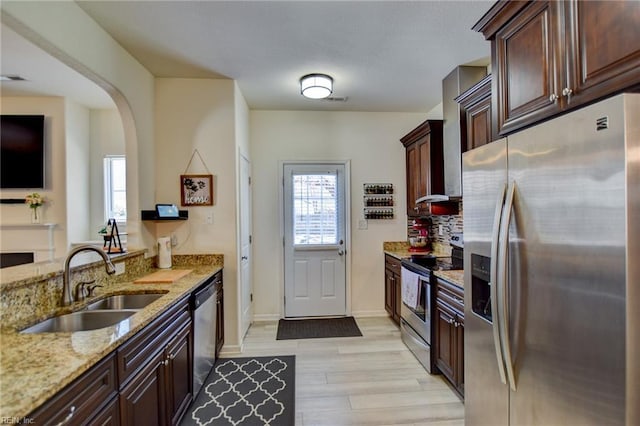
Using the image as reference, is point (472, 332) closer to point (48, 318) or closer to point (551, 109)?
point (551, 109)

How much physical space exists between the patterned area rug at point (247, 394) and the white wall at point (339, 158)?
Answer: 125cm

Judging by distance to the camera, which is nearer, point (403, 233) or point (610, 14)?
point (610, 14)

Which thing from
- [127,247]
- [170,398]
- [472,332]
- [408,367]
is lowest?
[408,367]

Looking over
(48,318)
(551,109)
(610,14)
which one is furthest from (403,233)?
(48,318)

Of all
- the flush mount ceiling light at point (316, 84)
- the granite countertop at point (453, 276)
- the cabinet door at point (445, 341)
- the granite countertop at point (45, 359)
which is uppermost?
the flush mount ceiling light at point (316, 84)

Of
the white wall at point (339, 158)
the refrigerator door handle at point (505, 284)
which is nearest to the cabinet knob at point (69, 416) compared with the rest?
the refrigerator door handle at point (505, 284)

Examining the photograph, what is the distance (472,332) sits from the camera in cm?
178

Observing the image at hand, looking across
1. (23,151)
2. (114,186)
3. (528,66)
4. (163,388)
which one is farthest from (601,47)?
(23,151)

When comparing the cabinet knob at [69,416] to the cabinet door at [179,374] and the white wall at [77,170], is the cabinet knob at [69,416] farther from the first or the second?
the white wall at [77,170]

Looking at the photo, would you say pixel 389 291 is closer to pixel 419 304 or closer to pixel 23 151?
pixel 419 304

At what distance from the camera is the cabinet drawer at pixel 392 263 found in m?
3.75

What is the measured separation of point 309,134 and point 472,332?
3.13m

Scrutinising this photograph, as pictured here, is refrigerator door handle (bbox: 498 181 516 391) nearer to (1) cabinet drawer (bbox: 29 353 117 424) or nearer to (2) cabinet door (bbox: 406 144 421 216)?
(1) cabinet drawer (bbox: 29 353 117 424)

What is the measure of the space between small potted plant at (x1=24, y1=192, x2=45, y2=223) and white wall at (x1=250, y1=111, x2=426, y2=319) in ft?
8.23
